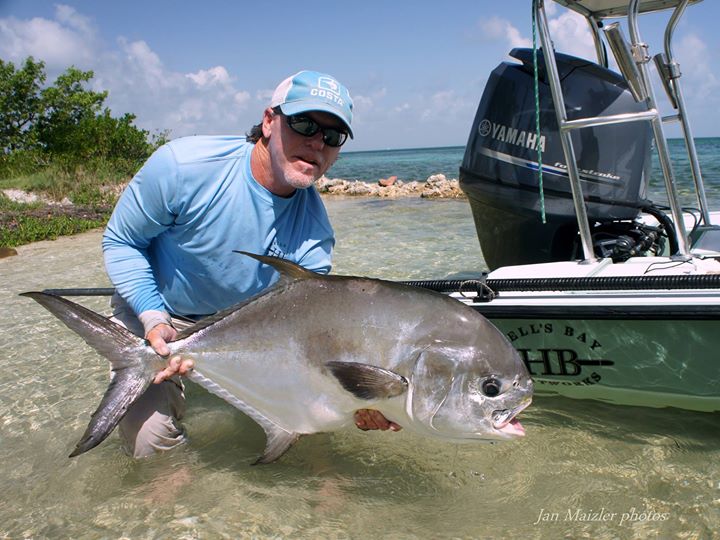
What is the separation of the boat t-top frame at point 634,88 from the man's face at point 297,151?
128cm

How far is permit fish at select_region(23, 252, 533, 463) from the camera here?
6.47ft

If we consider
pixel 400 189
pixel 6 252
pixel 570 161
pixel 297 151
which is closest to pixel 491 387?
pixel 297 151

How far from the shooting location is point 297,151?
2.66 m

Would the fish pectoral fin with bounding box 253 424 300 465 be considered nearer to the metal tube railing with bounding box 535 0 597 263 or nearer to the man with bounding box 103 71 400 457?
the man with bounding box 103 71 400 457

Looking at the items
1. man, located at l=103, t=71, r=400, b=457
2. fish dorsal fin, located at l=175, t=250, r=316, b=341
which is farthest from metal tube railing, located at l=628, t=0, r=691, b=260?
fish dorsal fin, located at l=175, t=250, r=316, b=341

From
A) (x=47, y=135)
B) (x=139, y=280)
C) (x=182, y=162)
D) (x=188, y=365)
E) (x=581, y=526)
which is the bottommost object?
(x=581, y=526)

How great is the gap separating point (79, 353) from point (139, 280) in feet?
7.35

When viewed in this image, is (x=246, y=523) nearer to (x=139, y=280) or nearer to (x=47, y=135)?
(x=139, y=280)

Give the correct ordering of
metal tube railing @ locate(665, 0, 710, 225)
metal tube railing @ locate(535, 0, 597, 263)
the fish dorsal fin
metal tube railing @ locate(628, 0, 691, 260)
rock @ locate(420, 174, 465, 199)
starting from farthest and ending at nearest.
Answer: rock @ locate(420, 174, 465, 199) → metal tube railing @ locate(665, 0, 710, 225) → metal tube railing @ locate(535, 0, 597, 263) → metal tube railing @ locate(628, 0, 691, 260) → the fish dorsal fin

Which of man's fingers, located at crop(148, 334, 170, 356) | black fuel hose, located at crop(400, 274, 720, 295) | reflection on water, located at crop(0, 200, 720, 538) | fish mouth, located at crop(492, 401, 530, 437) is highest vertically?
black fuel hose, located at crop(400, 274, 720, 295)

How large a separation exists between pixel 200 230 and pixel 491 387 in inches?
59.2

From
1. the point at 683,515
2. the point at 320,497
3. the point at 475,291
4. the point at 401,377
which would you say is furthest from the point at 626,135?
the point at 320,497

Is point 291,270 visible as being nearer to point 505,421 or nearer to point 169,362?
point 169,362

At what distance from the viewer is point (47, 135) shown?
71.6 feet
